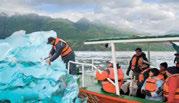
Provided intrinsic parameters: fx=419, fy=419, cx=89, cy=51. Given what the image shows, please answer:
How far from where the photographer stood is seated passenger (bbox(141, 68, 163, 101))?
10633 millimetres

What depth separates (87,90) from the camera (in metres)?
12.9

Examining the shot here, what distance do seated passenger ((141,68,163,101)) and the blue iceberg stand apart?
241 centimetres

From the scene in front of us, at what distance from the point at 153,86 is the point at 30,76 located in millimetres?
3284

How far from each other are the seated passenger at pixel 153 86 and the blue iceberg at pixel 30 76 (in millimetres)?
2405

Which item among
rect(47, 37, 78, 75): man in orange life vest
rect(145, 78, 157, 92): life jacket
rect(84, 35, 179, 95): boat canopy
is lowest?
rect(145, 78, 157, 92): life jacket

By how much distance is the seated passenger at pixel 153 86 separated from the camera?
34.9 feet

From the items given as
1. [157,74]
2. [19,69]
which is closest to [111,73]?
[157,74]

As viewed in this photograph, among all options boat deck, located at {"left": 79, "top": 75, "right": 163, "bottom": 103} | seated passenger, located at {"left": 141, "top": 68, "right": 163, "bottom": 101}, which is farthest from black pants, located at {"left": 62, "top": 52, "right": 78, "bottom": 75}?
seated passenger, located at {"left": 141, "top": 68, "right": 163, "bottom": 101}

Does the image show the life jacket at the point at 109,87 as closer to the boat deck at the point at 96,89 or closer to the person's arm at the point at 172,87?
the boat deck at the point at 96,89

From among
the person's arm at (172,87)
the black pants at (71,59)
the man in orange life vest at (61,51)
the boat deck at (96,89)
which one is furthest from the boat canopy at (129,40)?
the black pants at (71,59)

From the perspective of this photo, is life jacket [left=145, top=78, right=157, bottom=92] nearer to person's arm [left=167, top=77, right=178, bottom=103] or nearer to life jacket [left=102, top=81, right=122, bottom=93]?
person's arm [left=167, top=77, right=178, bottom=103]

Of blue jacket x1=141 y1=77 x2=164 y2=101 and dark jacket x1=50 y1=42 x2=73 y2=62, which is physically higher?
dark jacket x1=50 y1=42 x2=73 y2=62

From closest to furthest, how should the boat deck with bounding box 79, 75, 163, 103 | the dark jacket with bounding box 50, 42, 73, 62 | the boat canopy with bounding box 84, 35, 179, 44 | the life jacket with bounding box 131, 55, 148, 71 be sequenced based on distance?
the boat canopy with bounding box 84, 35, 179, 44 → the boat deck with bounding box 79, 75, 163, 103 → the life jacket with bounding box 131, 55, 148, 71 → the dark jacket with bounding box 50, 42, 73, 62

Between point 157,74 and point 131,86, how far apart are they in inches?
58.8
